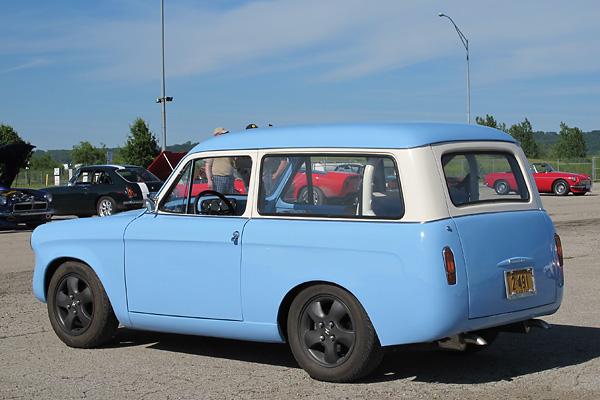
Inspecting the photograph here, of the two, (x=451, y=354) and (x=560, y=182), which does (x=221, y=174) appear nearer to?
(x=451, y=354)

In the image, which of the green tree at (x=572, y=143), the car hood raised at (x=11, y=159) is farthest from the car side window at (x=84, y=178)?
the green tree at (x=572, y=143)

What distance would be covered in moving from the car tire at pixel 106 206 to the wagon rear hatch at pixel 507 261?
17.2m

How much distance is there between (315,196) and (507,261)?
4.44ft

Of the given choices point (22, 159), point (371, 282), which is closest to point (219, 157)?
point (371, 282)

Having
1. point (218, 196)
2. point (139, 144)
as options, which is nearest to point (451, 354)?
point (218, 196)

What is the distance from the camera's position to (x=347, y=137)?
5.43 meters

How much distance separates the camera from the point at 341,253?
513cm

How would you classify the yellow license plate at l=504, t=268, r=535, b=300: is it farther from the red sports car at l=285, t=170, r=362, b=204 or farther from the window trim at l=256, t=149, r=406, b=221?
the red sports car at l=285, t=170, r=362, b=204

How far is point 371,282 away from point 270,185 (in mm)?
1133

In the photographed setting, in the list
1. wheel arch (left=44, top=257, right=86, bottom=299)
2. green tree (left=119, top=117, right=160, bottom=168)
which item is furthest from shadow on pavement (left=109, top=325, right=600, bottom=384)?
green tree (left=119, top=117, right=160, bottom=168)

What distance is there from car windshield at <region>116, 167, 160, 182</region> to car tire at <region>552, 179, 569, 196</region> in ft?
61.1

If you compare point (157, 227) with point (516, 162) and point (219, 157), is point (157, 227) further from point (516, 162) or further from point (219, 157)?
point (516, 162)

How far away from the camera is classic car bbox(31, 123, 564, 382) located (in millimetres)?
4941

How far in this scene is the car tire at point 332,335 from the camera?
5078 millimetres
